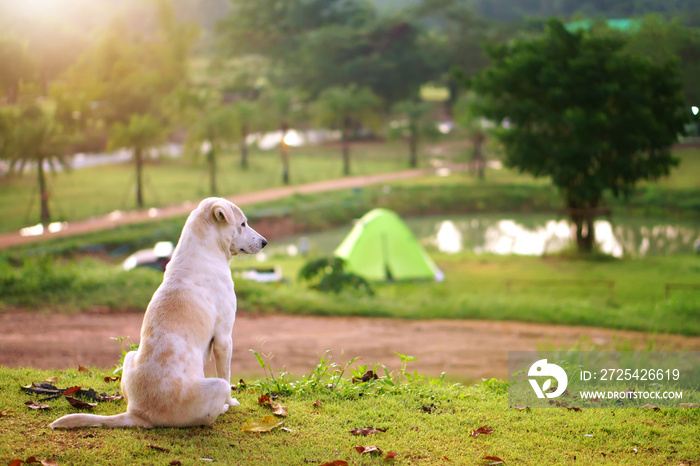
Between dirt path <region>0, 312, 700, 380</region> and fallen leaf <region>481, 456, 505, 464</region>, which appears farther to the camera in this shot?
dirt path <region>0, 312, 700, 380</region>

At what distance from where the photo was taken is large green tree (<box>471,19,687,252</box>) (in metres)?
16.7

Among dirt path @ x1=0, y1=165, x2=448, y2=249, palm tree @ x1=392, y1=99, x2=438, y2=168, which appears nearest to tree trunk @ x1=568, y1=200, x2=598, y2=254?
dirt path @ x1=0, y1=165, x2=448, y2=249

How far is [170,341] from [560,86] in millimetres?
15471

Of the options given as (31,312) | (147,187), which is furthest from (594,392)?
(147,187)

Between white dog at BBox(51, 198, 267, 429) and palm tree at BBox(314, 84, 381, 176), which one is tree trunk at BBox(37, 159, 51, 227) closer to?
palm tree at BBox(314, 84, 381, 176)

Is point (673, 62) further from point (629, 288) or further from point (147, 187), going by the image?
point (147, 187)

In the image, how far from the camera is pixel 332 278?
41.4 ft

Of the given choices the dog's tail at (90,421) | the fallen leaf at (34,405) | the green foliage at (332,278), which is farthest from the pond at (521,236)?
the dog's tail at (90,421)

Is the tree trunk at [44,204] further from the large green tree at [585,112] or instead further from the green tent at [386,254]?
the large green tree at [585,112]

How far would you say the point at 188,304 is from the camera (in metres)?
3.63

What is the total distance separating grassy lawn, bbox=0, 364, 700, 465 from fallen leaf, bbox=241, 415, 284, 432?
0.03 meters

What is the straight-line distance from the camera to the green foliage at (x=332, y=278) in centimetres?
1246

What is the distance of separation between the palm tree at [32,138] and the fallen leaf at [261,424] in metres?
18.4

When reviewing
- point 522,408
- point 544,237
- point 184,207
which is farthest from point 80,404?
point 184,207
